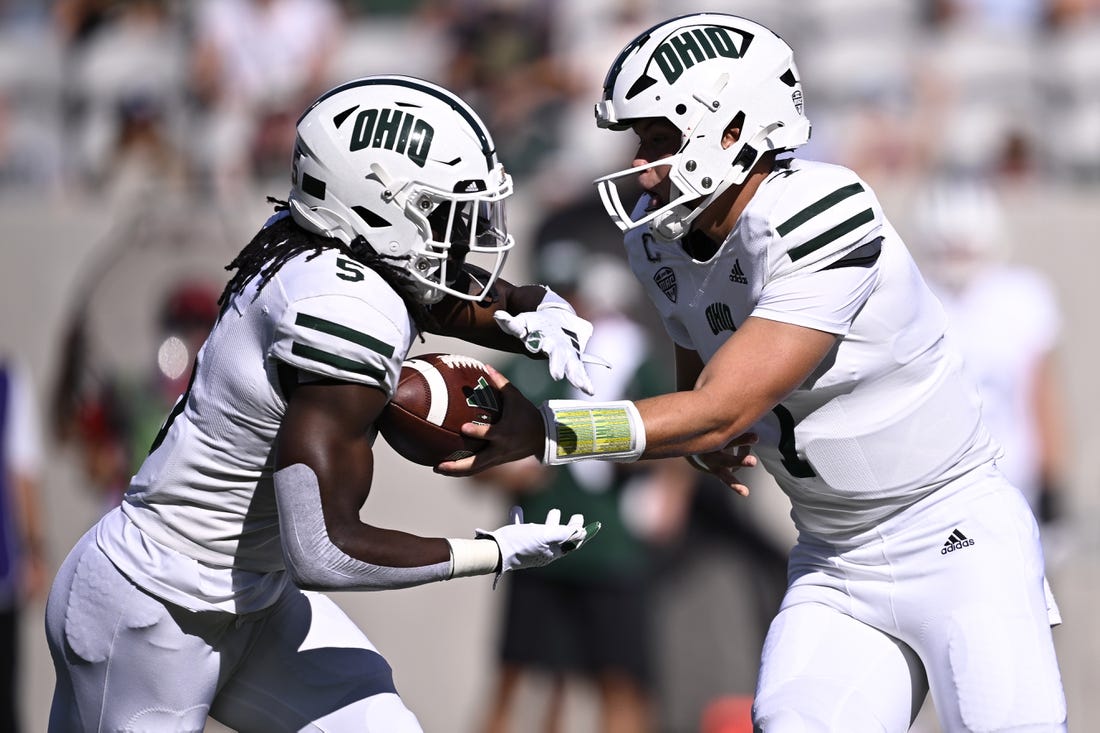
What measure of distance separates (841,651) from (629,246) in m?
1.05

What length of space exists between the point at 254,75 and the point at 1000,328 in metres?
4.10

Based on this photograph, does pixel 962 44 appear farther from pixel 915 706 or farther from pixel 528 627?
pixel 915 706

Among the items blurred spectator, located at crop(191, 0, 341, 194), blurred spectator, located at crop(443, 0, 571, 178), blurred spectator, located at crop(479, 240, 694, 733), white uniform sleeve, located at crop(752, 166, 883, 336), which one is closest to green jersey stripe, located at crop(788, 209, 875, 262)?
white uniform sleeve, located at crop(752, 166, 883, 336)

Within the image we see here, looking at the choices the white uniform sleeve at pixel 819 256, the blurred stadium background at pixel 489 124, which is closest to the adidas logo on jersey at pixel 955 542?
the white uniform sleeve at pixel 819 256

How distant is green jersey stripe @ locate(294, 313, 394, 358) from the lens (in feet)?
8.98

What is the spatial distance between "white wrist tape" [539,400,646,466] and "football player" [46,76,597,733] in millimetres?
77

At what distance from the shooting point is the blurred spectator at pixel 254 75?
7500 millimetres

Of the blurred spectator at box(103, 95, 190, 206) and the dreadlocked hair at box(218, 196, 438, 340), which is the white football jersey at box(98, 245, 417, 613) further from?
the blurred spectator at box(103, 95, 190, 206)

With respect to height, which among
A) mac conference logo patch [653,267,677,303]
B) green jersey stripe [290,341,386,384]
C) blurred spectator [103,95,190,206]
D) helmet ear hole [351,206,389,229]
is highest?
helmet ear hole [351,206,389,229]

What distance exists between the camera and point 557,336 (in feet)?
10.4

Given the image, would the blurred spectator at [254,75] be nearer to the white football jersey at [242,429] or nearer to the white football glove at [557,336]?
the white football glove at [557,336]

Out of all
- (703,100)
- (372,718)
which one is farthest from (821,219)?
(372,718)

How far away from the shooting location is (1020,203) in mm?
6891

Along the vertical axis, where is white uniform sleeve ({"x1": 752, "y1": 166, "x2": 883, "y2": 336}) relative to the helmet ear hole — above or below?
below
